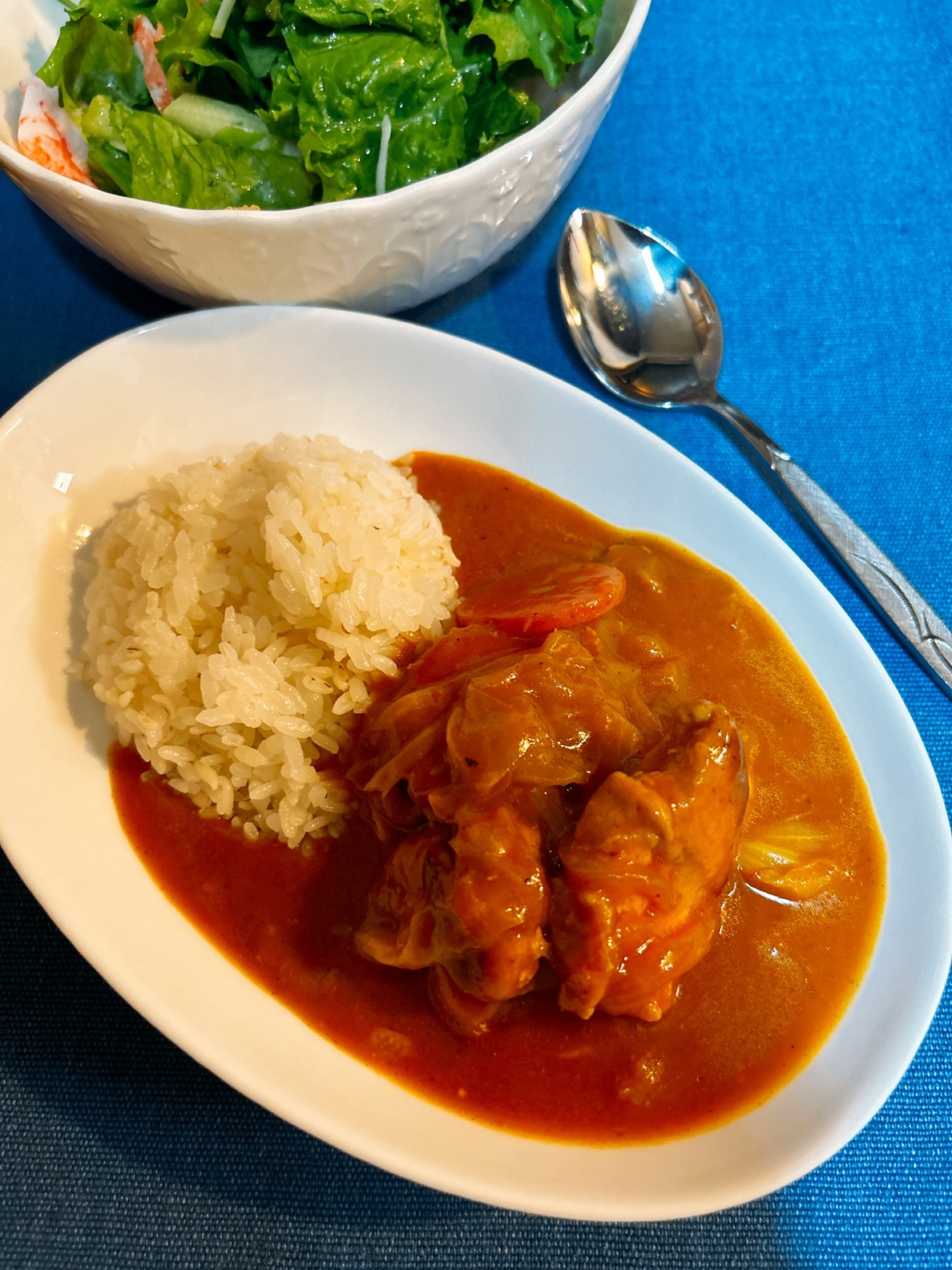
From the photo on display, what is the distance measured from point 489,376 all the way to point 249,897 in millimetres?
1771

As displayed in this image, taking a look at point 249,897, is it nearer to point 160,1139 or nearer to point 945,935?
point 160,1139

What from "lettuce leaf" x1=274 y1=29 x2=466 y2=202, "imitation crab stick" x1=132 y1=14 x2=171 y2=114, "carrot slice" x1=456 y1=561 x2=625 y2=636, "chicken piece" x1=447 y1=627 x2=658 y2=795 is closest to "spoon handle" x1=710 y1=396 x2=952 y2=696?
"carrot slice" x1=456 y1=561 x2=625 y2=636

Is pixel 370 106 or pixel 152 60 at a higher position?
pixel 152 60

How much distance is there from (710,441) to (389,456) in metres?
1.16

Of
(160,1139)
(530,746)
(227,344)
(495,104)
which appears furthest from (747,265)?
(160,1139)

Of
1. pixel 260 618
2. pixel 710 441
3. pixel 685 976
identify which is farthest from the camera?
pixel 710 441

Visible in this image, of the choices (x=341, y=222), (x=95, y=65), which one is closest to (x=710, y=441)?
(x=341, y=222)

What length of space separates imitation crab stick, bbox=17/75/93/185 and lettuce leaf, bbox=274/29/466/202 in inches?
25.0

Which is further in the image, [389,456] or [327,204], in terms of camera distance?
[389,456]

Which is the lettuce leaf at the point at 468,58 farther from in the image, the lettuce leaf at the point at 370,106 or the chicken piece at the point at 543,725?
the chicken piece at the point at 543,725

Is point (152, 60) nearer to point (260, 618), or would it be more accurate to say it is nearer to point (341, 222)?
point (341, 222)

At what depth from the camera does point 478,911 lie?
2.01 meters

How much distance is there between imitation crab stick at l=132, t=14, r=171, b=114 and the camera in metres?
2.70

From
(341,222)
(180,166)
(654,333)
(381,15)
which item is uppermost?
(381,15)
